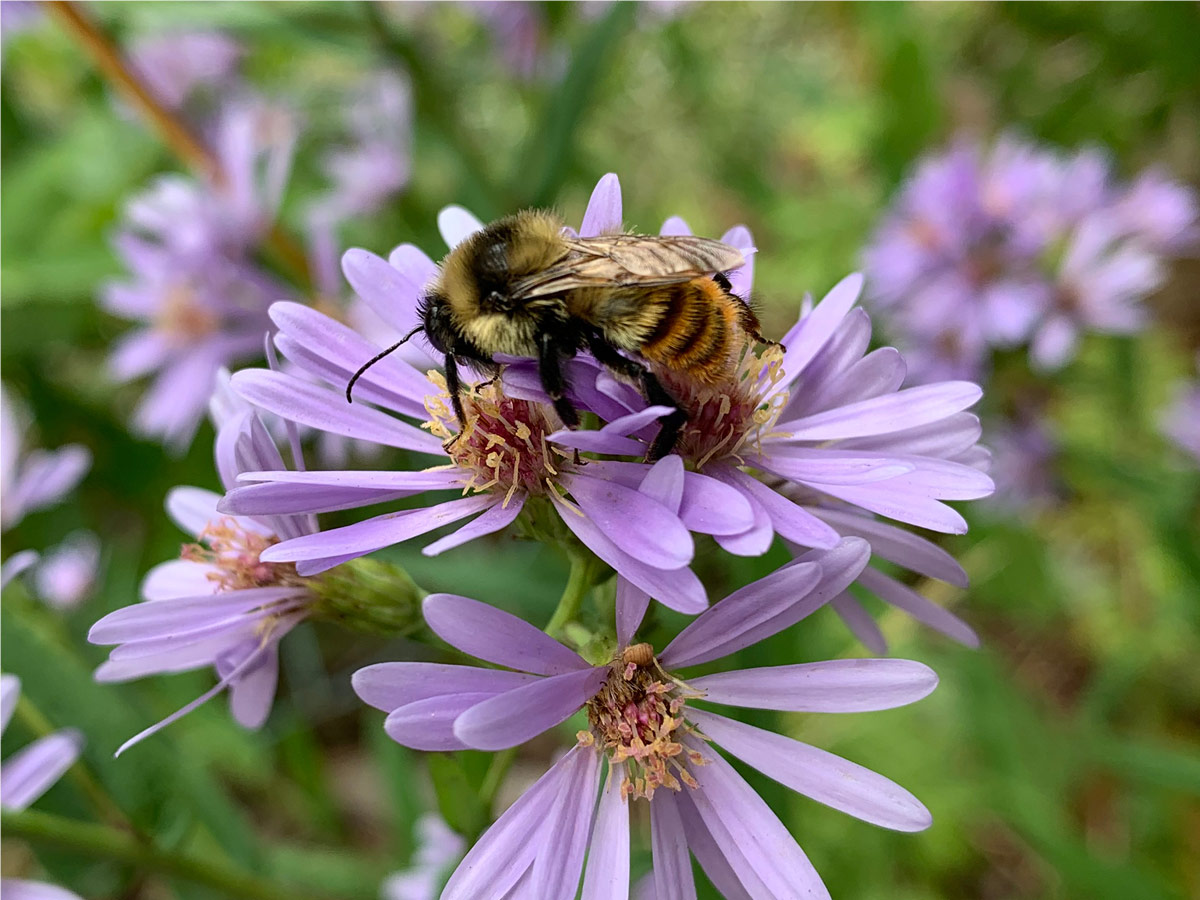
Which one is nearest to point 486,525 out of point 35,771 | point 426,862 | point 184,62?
point 35,771

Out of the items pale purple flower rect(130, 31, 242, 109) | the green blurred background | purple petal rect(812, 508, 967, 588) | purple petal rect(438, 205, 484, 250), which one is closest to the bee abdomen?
purple petal rect(812, 508, 967, 588)

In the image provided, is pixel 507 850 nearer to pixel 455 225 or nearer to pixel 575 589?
pixel 575 589

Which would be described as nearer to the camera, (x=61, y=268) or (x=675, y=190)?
(x=61, y=268)

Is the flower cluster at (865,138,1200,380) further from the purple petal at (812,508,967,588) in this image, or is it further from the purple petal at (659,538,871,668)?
the purple petal at (659,538,871,668)

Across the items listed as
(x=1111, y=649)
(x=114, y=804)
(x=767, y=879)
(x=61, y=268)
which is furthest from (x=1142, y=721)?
(x=61, y=268)

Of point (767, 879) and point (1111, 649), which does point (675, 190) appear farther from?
point (767, 879)

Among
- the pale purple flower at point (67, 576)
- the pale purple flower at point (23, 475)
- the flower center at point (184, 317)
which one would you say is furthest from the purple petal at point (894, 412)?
the pale purple flower at point (67, 576)

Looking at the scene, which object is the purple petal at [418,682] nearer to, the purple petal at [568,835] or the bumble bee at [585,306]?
the purple petal at [568,835]

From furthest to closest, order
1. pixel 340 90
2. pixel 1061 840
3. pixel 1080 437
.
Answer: pixel 340 90, pixel 1080 437, pixel 1061 840
